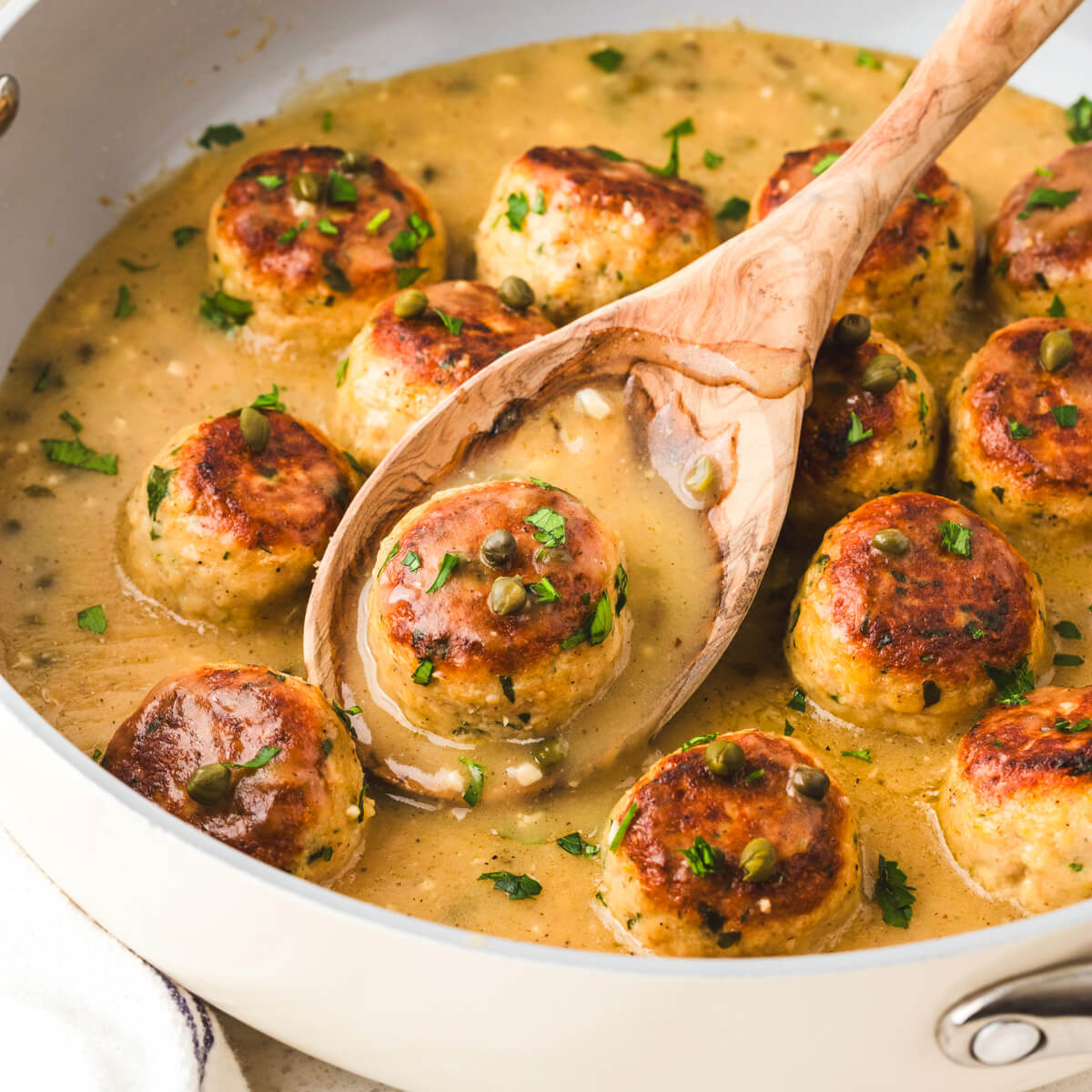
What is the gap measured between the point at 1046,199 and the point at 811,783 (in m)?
2.19

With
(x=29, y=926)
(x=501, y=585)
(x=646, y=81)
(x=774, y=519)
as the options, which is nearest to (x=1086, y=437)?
(x=774, y=519)

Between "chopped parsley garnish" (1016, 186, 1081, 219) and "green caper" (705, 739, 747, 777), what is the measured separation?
7.10ft

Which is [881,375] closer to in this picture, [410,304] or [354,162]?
[410,304]

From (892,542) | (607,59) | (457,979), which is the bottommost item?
(892,542)

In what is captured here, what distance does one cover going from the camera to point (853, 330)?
12.2 ft

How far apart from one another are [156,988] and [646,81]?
346cm

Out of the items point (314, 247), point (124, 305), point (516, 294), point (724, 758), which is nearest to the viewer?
point (724, 758)

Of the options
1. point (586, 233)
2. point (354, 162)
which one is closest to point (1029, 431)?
point (586, 233)

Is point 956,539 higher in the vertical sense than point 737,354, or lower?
lower

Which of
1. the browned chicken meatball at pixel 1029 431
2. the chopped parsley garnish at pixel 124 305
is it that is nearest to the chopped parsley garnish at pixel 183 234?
the chopped parsley garnish at pixel 124 305

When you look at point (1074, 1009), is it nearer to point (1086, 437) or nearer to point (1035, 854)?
point (1035, 854)

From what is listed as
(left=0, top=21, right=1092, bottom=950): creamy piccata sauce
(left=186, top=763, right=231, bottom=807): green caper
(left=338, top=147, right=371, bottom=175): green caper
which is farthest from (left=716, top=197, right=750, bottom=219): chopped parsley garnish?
(left=186, top=763, right=231, bottom=807): green caper

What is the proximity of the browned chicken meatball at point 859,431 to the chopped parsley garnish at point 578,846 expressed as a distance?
3.71 feet

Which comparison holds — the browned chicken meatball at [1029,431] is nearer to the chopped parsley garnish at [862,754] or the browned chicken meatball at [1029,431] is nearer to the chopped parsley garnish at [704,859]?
the chopped parsley garnish at [862,754]
